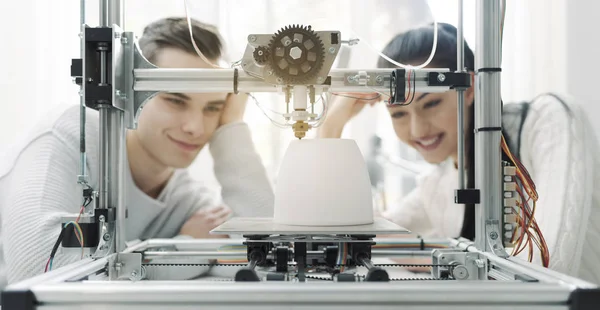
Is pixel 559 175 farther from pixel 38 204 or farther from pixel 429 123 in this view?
pixel 38 204

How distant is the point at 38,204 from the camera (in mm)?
1442

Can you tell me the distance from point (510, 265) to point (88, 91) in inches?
36.5

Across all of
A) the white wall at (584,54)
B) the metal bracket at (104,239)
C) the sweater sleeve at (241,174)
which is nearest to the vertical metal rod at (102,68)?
the metal bracket at (104,239)

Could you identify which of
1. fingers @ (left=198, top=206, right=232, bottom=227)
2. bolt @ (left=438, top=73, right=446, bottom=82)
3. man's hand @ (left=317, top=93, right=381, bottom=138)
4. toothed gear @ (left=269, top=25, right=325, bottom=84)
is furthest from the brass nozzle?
fingers @ (left=198, top=206, right=232, bottom=227)

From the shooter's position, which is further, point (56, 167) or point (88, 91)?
point (56, 167)

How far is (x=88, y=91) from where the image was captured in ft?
3.31

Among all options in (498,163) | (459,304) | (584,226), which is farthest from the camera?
(584,226)

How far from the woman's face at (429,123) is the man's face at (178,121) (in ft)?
2.08

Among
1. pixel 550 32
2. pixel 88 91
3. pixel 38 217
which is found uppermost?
pixel 550 32

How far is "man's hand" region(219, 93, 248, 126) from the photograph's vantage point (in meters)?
1.67

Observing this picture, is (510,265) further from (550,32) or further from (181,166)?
Result: (181,166)

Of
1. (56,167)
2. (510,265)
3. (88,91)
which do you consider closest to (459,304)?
(510,265)

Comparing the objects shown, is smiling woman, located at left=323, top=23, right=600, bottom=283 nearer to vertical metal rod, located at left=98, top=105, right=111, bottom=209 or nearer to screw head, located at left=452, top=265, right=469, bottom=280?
screw head, located at left=452, top=265, right=469, bottom=280

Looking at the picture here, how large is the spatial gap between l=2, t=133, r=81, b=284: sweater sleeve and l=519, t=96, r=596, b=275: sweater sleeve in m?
1.41
